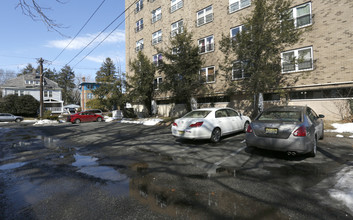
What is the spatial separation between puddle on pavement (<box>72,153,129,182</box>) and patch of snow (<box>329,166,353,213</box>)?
3.92 metres

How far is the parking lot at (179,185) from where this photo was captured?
2.78 m

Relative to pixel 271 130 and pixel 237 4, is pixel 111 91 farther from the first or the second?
pixel 271 130

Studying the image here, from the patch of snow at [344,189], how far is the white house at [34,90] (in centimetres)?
5028

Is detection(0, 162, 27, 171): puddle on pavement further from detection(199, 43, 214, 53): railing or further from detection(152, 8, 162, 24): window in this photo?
detection(152, 8, 162, 24): window

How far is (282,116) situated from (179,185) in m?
3.95

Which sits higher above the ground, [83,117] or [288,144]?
[83,117]

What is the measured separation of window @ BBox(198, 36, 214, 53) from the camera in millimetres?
17781

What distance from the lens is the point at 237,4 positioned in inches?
634

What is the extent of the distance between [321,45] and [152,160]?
13412 millimetres

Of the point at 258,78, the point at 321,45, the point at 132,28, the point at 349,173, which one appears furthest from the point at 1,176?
the point at 132,28

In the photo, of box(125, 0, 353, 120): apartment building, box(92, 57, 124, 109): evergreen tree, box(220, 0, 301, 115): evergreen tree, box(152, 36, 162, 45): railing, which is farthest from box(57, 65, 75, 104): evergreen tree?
box(220, 0, 301, 115): evergreen tree

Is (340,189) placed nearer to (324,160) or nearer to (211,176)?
(324,160)

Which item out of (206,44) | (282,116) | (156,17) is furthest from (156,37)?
(282,116)

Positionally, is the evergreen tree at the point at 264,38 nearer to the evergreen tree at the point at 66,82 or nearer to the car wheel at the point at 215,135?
the car wheel at the point at 215,135
